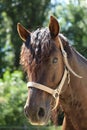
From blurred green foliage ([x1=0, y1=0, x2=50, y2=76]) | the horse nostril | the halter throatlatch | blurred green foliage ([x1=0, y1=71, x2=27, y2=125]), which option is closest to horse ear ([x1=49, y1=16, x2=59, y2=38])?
the halter throatlatch

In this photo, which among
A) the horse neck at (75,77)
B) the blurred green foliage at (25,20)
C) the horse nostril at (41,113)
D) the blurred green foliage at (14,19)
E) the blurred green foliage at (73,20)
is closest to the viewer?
the horse nostril at (41,113)

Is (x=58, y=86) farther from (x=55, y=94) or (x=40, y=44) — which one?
(x=40, y=44)

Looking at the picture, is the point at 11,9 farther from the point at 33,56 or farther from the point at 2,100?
the point at 33,56

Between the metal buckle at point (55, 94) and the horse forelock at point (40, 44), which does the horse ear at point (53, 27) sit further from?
the metal buckle at point (55, 94)

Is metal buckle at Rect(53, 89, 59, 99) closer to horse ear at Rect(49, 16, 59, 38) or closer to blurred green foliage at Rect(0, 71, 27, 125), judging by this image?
horse ear at Rect(49, 16, 59, 38)

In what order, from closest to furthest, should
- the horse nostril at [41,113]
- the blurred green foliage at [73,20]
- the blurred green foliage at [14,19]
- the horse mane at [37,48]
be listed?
1. the horse nostril at [41,113]
2. the horse mane at [37,48]
3. the blurred green foliage at [73,20]
4. the blurred green foliage at [14,19]

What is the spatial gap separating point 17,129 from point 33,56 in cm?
909

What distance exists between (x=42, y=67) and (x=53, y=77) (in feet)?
0.49

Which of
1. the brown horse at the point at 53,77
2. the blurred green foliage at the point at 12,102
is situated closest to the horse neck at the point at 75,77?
the brown horse at the point at 53,77

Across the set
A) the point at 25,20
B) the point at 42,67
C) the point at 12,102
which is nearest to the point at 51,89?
the point at 42,67

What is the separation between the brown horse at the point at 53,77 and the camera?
4.08 m

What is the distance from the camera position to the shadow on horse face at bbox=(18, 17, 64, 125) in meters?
4.03

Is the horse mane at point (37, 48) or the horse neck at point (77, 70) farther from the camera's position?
the horse neck at point (77, 70)

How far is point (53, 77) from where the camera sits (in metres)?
4.19
